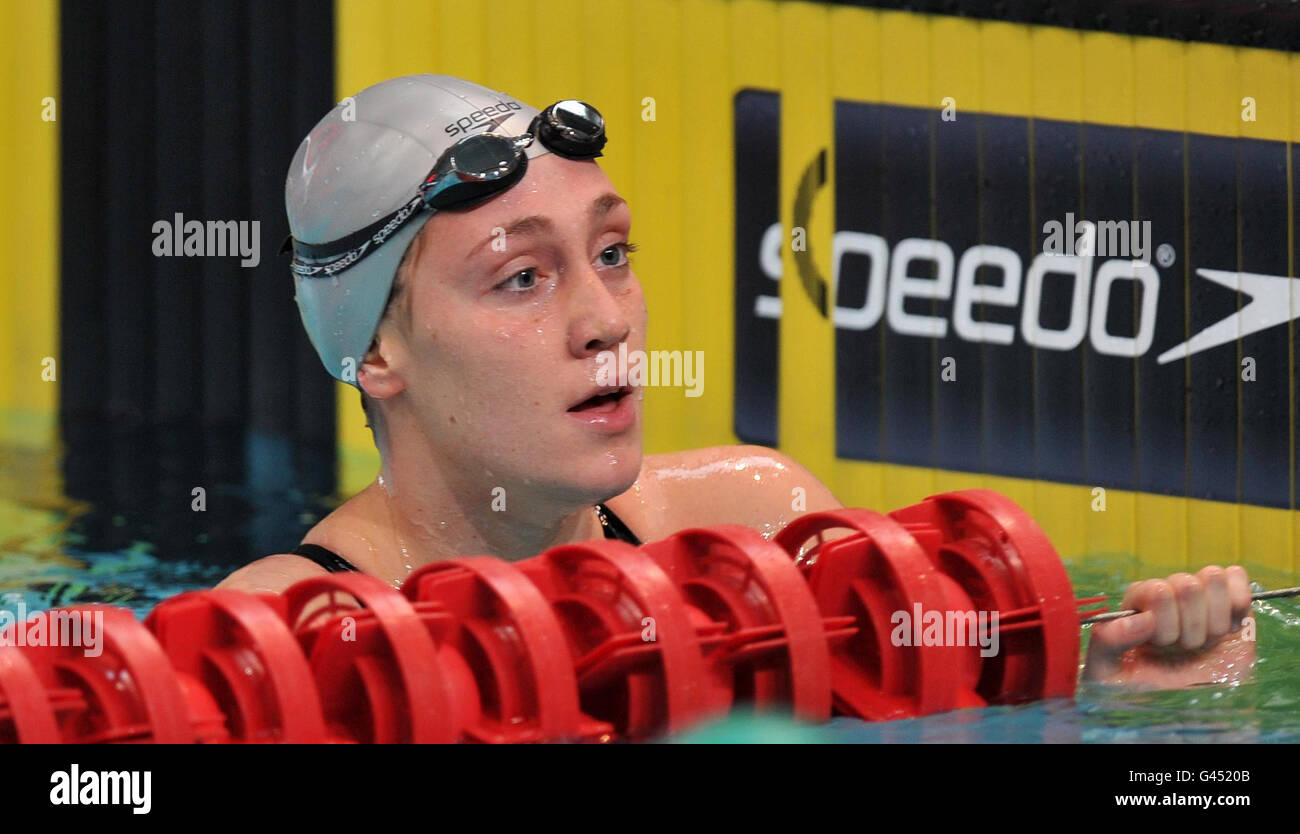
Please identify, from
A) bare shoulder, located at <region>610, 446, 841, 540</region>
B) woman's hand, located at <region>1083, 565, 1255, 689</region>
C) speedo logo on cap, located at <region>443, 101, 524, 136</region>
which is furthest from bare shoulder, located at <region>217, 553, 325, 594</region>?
woman's hand, located at <region>1083, 565, 1255, 689</region>

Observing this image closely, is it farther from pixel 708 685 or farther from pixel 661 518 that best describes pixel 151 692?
pixel 661 518

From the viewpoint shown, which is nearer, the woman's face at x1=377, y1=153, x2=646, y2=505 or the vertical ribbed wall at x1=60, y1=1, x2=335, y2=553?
the woman's face at x1=377, y1=153, x2=646, y2=505

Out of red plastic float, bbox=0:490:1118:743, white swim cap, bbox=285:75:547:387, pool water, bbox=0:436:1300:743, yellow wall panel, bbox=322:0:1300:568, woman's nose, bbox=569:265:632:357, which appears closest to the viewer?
red plastic float, bbox=0:490:1118:743

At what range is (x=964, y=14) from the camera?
20.0 ft

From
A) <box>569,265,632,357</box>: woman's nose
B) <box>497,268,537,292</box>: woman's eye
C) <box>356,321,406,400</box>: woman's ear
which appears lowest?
<box>356,321,406,400</box>: woman's ear

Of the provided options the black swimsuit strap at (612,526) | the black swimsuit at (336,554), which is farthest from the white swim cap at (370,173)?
the black swimsuit strap at (612,526)

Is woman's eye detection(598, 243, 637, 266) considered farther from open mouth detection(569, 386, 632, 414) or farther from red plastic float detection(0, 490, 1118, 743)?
red plastic float detection(0, 490, 1118, 743)

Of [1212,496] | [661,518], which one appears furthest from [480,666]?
[1212,496]

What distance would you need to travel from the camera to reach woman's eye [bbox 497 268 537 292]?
2066mm

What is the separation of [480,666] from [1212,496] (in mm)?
5403

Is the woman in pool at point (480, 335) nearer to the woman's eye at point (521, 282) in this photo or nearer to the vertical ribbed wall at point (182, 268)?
the woman's eye at point (521, 282)

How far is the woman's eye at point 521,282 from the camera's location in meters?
2.07

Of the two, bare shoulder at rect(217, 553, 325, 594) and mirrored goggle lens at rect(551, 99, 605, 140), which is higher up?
mirrored goggle lens at rect(551, 99, 605, 140)

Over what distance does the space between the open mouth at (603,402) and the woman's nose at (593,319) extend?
0.07 meters
